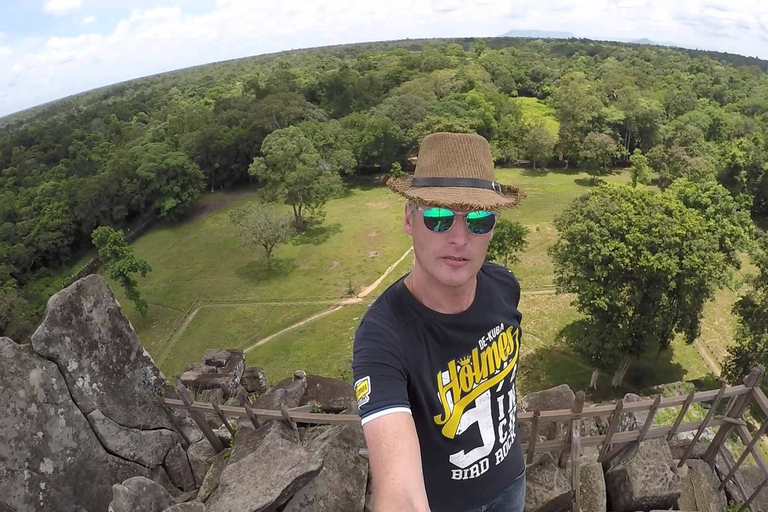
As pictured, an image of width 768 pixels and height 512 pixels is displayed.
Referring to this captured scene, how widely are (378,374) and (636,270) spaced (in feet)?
48.0

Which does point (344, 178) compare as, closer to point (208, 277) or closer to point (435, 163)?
point (208, 277)

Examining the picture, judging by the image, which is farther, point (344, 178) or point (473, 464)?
point (344, 178)

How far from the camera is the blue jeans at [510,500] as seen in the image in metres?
3.44

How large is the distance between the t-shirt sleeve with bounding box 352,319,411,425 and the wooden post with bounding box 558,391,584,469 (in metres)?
3.08

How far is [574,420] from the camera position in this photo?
5305mm

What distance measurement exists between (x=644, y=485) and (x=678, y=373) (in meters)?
16.5

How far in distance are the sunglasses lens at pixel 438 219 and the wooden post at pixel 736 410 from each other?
466 cm

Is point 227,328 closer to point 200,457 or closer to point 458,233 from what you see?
point 200,457

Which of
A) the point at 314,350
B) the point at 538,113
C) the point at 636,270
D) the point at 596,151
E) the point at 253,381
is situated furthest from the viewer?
the point at 538,113

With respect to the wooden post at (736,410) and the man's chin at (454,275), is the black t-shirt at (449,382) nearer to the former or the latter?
the man's chin at (454,275)

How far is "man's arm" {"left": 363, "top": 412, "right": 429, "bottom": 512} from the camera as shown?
2.34 metres

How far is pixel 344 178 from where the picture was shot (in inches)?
1886

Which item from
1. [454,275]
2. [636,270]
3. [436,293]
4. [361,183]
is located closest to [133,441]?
[436,293]

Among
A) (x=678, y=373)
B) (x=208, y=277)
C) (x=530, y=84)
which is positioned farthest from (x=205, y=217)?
(x=530, y=84)
